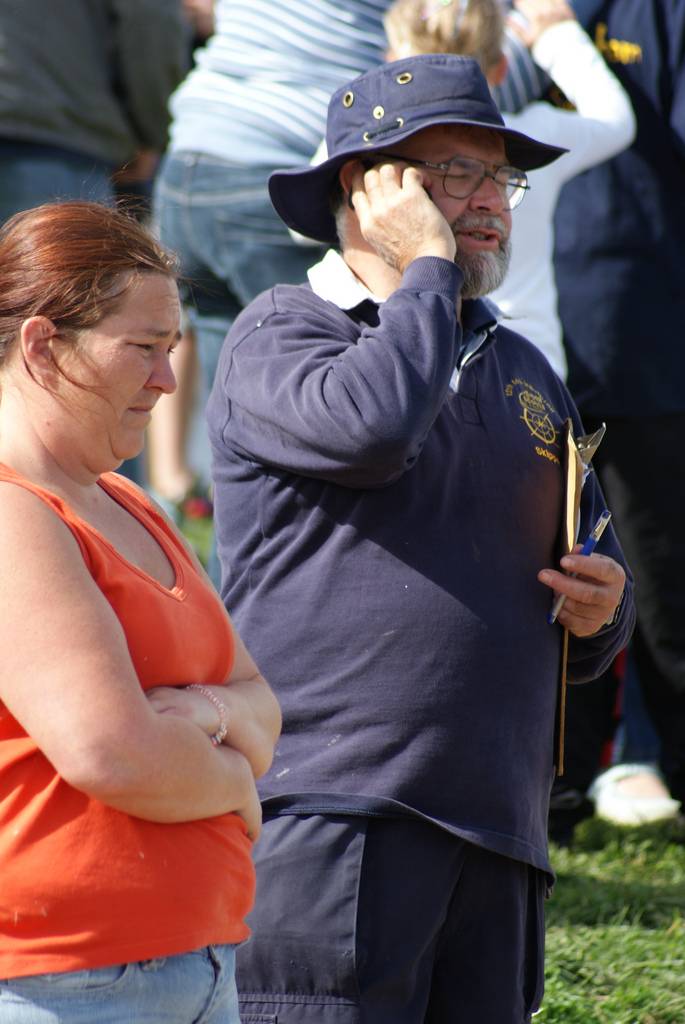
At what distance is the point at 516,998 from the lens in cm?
254

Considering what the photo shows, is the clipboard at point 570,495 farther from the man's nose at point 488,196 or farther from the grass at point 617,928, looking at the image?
the grass at point 617,928

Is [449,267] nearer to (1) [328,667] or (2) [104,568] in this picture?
(1) [328,667]

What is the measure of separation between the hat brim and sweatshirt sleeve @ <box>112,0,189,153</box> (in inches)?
101

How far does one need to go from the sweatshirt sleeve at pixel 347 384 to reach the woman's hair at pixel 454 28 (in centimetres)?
136

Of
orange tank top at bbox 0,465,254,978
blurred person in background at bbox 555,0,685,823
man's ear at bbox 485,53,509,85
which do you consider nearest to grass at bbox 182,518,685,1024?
blurred person in background at bbox 555,0,685,823

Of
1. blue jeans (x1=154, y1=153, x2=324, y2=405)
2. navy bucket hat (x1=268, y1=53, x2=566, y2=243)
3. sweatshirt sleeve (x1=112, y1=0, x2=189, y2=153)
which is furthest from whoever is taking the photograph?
sweatshirt sleeve (x1=112, y1=0, x2=189, y2=153)

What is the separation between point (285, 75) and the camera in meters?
4.39

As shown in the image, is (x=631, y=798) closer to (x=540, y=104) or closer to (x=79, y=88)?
(x=540, y=104)

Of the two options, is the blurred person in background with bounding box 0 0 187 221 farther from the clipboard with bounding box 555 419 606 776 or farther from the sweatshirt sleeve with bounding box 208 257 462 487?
the clipboard with bounding box 555 419 606 776

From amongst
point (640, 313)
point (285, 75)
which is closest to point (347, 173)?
point (285, 75)

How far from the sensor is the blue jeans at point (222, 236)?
431 cm

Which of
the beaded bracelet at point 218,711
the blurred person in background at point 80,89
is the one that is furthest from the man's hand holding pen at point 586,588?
the blurred person in background at point 80,89

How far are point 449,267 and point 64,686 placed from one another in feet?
3.71

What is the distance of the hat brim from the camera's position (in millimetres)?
2789
